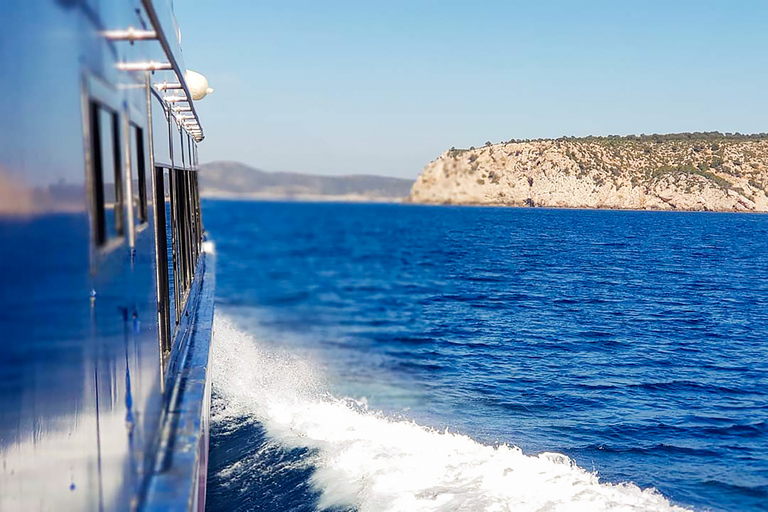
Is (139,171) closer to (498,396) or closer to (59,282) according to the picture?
(59,282)

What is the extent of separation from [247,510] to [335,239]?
2778 inches

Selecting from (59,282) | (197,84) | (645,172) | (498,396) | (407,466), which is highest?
(645,172)

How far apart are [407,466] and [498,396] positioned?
16.2 feet

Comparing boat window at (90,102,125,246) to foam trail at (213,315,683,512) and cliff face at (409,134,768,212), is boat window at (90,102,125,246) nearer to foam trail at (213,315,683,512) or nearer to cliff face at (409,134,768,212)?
foam trail at (213,315,683,512)

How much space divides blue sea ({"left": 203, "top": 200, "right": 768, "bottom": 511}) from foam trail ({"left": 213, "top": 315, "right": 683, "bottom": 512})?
31 mm

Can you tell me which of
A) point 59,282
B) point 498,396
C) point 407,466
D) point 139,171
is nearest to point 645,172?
point 498,396

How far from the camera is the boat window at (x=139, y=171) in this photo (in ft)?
7.68

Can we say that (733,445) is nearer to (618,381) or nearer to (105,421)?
(618,381)

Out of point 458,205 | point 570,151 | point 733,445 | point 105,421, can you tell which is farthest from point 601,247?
point 458,205

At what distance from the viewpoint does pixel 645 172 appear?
94375mm

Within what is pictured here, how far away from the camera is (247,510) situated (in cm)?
655

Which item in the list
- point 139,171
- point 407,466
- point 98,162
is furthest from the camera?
point 407,466

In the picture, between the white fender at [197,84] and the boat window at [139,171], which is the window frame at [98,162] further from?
the white fender at [197,84]

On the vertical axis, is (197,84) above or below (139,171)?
above
